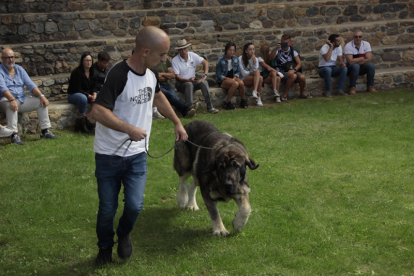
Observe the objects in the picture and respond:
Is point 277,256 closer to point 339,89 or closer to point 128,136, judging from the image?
point 128,136

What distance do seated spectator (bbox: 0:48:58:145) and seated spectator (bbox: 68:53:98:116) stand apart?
85 cm

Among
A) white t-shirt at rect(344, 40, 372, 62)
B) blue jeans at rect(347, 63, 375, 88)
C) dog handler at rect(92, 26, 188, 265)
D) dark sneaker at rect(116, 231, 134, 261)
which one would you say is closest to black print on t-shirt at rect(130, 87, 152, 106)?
dog handler at rect(92, 26, 188, 265)

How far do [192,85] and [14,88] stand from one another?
169 inches

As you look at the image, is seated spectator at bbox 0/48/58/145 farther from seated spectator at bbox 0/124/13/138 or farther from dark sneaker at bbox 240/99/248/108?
dark sneaker at bbox 240/99/248/108

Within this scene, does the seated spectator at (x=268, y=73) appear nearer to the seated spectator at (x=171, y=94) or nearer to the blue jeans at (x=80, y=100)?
the seated spectator at (x=171, y=94)

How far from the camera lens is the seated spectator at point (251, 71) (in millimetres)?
11716

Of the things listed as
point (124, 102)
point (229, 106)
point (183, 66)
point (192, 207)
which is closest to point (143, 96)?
point (124, 102)

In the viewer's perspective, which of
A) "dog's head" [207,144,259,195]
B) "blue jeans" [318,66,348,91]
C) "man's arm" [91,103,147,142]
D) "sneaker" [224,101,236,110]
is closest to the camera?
"man's arm" [91,103,147,142]

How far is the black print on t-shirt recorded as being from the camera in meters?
3.80

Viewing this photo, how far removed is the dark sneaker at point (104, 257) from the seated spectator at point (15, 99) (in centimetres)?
547

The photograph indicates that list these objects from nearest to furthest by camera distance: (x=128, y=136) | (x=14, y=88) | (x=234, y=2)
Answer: (x=128, y=136) < (x=14, y=88) < (x=234, y=2)

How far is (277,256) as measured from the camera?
4348 millimetres

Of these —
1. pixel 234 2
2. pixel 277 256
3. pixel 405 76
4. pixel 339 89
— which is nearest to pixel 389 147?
pixel 277 256

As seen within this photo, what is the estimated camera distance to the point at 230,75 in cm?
1191
